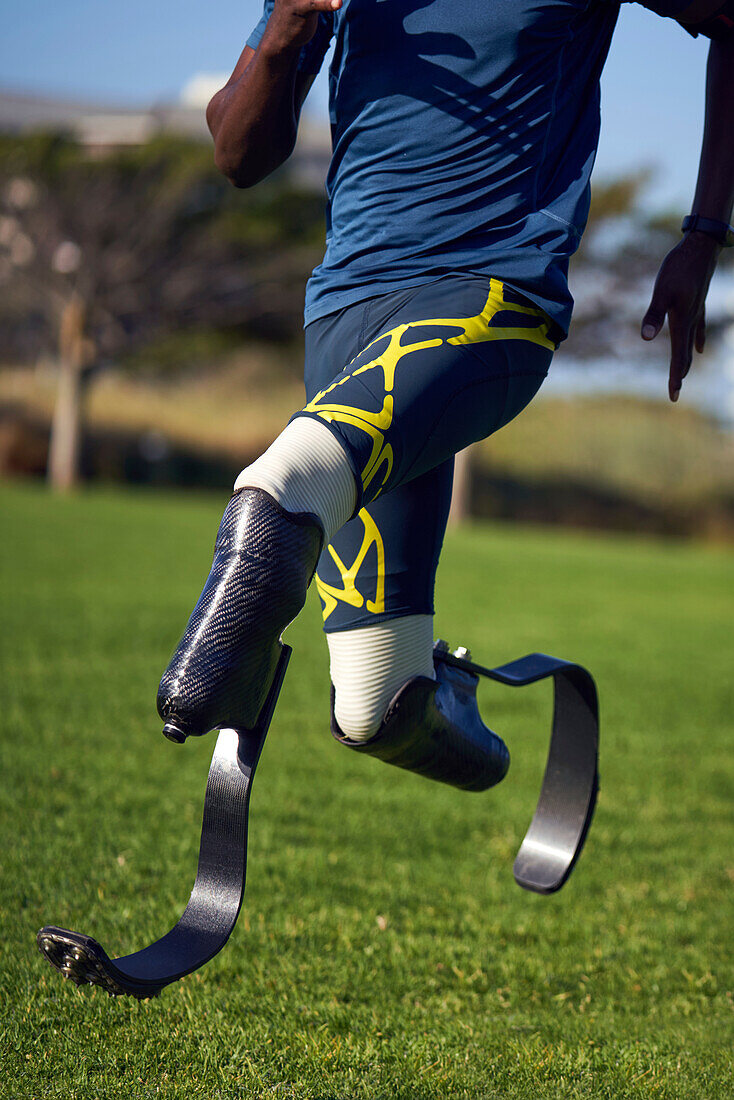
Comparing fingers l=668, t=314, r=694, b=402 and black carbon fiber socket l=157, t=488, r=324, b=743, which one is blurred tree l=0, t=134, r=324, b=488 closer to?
fingers l=668, t=314, r=694, b=402

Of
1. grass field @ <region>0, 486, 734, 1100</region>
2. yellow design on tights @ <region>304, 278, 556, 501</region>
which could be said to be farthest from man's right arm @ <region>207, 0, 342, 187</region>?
grass field @ <region>0, 486, 734, 1100</region>

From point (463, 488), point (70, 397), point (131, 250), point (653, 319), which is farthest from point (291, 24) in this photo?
point (131, 250)

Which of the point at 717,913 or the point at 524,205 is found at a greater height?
the point at 524,205

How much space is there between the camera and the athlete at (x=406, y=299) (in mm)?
1402

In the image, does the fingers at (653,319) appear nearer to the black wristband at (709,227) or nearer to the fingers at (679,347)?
the fingers at (679,347)

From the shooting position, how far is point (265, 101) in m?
1.69

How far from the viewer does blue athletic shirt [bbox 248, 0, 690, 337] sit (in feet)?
5.70

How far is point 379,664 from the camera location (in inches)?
76.7

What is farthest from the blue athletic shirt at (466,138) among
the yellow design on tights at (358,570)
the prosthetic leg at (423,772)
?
the prosthetic leg at (423,772)

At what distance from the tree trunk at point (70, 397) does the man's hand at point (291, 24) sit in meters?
20.4

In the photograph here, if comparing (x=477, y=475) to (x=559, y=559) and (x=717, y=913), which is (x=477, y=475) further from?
(x=717, y=913)

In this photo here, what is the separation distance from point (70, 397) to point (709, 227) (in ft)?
67.8

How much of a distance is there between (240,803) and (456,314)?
77 centimetres

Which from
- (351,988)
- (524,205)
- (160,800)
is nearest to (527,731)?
(160,800)
